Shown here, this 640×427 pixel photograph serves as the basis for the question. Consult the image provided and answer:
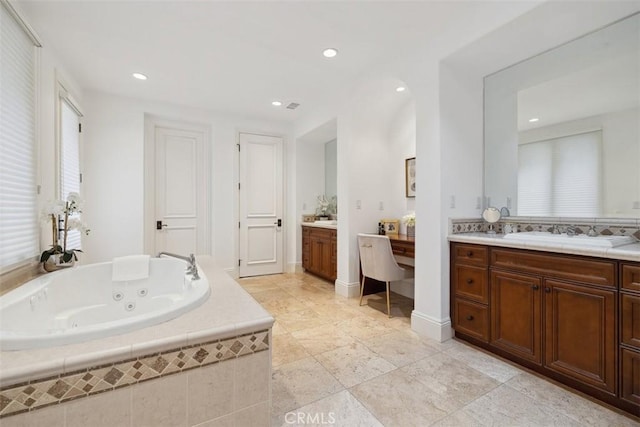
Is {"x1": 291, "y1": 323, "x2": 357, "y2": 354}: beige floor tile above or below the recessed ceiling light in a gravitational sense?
below

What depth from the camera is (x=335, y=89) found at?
135 inches

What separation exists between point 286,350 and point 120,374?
1.31m

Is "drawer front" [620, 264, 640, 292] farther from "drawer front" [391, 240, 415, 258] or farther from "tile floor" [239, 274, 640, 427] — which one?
"drawer front" [391, 240, 415, 258]

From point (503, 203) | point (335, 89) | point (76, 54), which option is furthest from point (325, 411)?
point (76, 54)

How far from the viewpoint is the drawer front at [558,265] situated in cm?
149

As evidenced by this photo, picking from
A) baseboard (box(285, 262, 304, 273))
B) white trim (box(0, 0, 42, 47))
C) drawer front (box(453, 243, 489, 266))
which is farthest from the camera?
baseboard (box(285, 262, 304, 273))

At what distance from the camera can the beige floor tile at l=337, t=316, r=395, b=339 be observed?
2.37 metres

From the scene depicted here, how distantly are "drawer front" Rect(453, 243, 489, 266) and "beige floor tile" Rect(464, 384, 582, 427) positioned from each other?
0.84 meters

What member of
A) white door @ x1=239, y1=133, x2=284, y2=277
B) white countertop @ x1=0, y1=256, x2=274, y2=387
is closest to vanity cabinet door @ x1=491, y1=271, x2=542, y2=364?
white countertop @ x1=0, y1=256, x2=274, y2=387

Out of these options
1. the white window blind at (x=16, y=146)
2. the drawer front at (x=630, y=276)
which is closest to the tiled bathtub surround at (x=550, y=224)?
the drawer front at (x=630, y=276)

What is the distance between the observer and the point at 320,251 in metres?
4.08

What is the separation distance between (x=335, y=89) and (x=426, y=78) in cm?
134

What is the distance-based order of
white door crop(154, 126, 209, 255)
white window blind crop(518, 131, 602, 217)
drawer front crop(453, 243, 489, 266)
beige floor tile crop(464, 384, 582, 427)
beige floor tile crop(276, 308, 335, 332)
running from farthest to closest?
white door crop(154, 126, 209, 255) < beige floor tile crop(276, 308, 335, 332) < drawer front crop(453, 243, 489, 266) < white window blind crop(518, 131, 602, 217) < beige floor tile crop(464, 384, 582, 427)

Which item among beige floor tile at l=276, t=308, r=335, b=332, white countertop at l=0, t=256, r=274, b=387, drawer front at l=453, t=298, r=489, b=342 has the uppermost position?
white countertop at l=0, t=256, r=274, b=387
